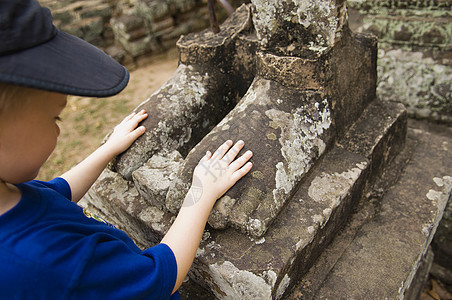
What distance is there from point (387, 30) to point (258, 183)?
1641 mm

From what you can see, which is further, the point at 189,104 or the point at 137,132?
the point at 189,104

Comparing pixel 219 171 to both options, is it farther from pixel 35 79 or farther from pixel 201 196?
pixel 35 79

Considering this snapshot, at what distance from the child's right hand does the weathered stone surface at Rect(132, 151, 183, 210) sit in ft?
0.70

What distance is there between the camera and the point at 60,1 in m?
5.77

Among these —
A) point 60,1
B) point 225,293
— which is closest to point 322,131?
point 225,293

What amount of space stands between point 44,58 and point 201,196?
622 mm

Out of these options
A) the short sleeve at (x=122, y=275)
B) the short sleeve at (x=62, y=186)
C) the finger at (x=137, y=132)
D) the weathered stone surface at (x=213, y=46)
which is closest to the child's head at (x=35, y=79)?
the short sleeve at (x=122, y=275)

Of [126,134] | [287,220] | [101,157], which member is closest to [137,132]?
[126,134]

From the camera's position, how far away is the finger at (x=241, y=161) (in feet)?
3.93

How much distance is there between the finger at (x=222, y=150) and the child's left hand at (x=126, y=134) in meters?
0.40

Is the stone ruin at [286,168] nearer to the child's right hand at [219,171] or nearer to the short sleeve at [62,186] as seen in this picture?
the child's right hand at [219,171]

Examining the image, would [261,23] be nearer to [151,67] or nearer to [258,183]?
[258,183]

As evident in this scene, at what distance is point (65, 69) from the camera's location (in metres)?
0.67

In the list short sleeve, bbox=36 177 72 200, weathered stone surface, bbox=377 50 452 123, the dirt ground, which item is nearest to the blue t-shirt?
short sleeve, bbox=36 177 72 200
